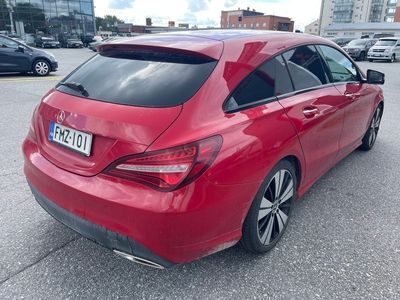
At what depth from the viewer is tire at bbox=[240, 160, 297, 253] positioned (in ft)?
7.70

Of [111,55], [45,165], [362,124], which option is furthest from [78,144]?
[362,124]

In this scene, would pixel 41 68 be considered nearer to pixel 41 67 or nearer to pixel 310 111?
pixel 41 67

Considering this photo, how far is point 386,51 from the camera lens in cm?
2467

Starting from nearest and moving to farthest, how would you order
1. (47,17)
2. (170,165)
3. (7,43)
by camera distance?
(170,165) → (7,43) → (47,17)

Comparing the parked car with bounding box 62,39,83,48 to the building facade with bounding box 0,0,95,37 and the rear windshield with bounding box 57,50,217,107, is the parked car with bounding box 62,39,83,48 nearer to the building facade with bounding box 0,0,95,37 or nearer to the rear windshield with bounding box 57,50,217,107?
the building facade with bounding box 0,0,95,37

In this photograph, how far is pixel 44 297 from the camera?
2.17 meters

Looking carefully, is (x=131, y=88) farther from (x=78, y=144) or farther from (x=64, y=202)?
(x=64, y=202)

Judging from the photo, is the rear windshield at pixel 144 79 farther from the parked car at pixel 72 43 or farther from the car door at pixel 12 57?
the parked car at pixel 72 43

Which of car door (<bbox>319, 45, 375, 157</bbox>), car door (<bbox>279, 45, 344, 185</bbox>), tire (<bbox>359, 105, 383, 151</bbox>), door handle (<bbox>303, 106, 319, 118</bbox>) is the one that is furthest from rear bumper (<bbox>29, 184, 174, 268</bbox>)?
tire (<bbox>359, 105, 383, 151</bbox>)

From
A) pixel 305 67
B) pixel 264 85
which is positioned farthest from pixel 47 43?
pixel 264 85

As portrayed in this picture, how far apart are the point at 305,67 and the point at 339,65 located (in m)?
0.94

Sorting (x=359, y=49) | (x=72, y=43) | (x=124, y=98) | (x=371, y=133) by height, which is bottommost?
(x=72, y=43)

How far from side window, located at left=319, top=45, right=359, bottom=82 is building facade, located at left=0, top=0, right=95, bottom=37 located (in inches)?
1855

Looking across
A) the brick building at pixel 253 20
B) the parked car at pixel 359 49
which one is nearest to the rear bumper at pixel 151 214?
the parked car at pixel 359 49
